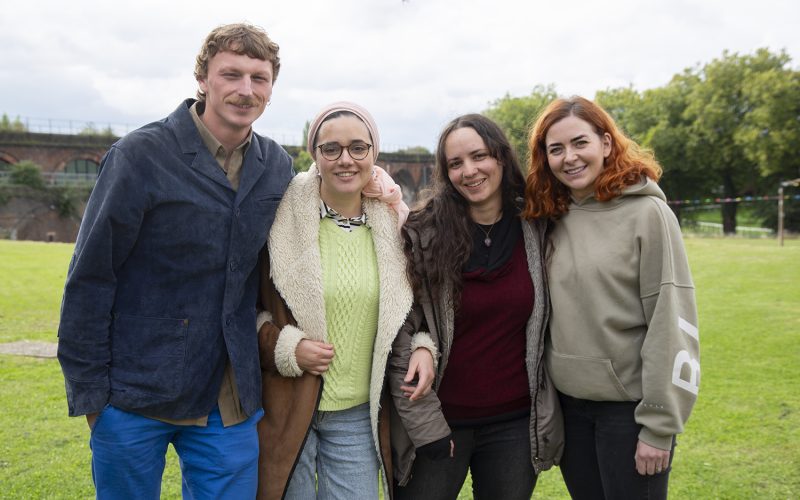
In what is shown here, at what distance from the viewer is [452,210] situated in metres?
2.83

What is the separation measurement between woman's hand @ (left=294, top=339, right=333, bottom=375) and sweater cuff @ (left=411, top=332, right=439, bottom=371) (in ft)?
1.18

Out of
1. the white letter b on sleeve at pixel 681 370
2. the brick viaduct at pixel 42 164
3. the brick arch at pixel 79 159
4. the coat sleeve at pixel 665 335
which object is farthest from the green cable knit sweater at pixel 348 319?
the brick arch at pixel 79 159

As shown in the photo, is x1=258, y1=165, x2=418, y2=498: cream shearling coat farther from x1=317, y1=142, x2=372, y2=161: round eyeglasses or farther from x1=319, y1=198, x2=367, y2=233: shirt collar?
x1=317, y1=142, x2=372, y2=161: round eyeglasses

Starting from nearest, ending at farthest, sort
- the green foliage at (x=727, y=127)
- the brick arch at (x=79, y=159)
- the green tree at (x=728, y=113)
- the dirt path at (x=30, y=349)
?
the dirt path at (x=30, y=349) < the green foliage at (x=727, y=127) < the green tree at (x=728, y=113) < the brick arch at (x=79, y=159)

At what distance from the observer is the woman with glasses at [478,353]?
2.70 meters

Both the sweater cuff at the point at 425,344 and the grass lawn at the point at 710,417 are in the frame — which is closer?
the sweater cuff at the point at 425,344

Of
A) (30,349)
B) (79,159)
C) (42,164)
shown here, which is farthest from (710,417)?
(79,159)

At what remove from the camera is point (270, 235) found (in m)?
2.66

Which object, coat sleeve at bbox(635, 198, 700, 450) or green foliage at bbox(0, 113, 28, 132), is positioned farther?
green foliage at bbox(0, 113, 28, 132)

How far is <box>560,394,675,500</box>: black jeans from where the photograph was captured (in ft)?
8.25

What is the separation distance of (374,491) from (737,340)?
23.9 feet

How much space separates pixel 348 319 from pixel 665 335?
4.05ft

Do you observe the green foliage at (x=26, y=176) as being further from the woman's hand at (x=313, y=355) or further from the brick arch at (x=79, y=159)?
the woman's hand at (x=313, y=355)

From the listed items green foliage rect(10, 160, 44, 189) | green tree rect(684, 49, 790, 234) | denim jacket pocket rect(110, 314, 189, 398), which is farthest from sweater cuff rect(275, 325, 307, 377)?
green tree rect(684, 49, 790, 234)
